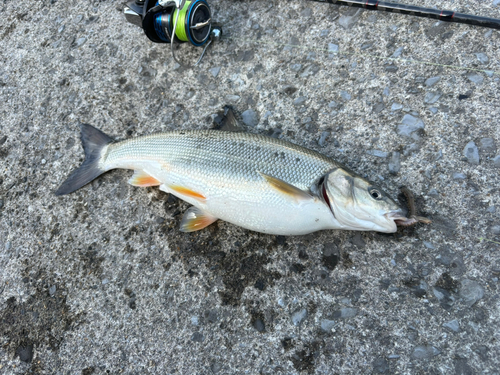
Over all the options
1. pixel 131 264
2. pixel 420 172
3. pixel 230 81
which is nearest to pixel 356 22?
pixel 230 81

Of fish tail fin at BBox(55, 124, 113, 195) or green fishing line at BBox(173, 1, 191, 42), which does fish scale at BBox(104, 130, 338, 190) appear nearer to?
fish tail fin at BBox(55, 124, 113, 195)

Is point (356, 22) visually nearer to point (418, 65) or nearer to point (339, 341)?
point (418, 65)

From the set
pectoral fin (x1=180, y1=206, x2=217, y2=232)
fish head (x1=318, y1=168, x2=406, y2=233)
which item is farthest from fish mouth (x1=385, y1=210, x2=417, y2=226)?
pectoral fin (x1=180, y1=206, x2=217, y2=232)

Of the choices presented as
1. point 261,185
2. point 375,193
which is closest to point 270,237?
point 261,185

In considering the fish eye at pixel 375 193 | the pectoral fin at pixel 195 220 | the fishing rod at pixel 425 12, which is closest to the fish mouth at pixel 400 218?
the fish eye at pixel 375 193

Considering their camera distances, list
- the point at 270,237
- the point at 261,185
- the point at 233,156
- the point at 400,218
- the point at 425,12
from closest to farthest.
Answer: the point at 400,218
the point at 261,185
the point at 233,156
the point at 270,237
the point at 425,12

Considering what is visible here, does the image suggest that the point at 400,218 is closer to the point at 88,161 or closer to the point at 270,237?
the point at 270,237
